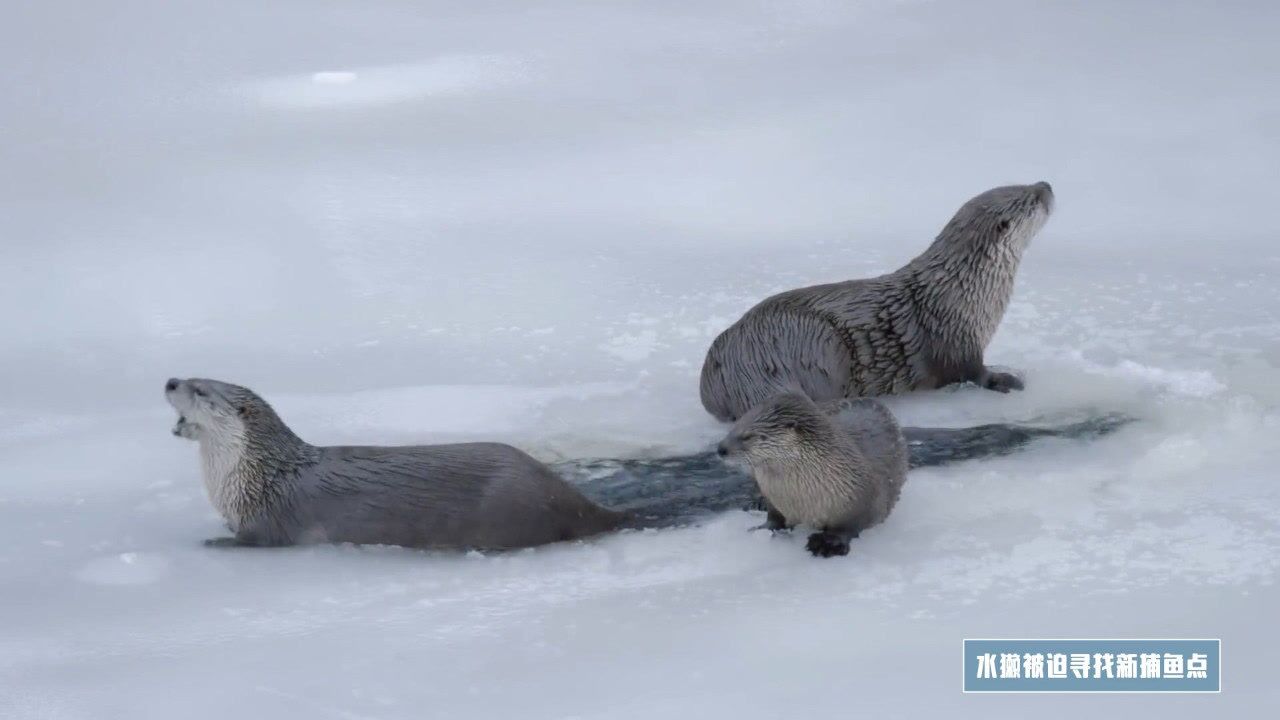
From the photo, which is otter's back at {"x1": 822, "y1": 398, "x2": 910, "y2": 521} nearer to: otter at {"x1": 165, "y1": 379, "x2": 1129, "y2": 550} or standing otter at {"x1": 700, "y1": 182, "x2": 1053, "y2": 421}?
otter at {"x1": 165, "y1": 379, "x2": 1129, "y2": 550}

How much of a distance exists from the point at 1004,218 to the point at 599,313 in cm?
137

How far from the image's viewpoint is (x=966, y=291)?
5188mm

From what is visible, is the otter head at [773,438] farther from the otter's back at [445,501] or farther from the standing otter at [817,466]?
the otter's back at [445,501]

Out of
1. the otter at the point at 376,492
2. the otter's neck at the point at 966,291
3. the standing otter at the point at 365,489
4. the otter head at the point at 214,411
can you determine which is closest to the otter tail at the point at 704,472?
the otter at the point at 376,492

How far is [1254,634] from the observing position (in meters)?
3.63

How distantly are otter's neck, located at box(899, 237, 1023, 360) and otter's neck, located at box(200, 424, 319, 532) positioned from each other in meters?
1.95

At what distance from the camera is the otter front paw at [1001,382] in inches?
202

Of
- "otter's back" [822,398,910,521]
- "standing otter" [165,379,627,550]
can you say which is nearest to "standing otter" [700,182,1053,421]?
"otter's back" [822,398,910,521]

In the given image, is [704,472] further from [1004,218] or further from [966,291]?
[1004,218]

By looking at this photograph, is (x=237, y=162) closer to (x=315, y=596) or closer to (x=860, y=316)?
(x=860, y=316)

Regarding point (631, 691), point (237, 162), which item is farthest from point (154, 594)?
point (237, 162)

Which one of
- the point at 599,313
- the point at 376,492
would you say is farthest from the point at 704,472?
the point at 599,313

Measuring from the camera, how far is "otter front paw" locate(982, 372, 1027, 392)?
5.13m

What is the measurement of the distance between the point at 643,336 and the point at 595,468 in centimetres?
109
